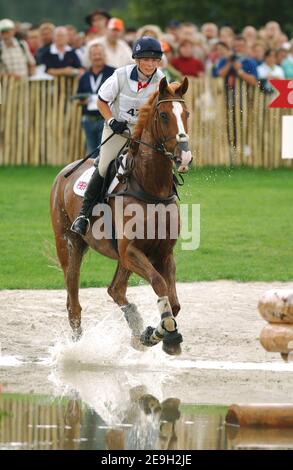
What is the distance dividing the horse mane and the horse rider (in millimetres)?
150

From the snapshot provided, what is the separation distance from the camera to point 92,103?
81.0 ft

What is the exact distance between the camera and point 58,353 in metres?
12.5

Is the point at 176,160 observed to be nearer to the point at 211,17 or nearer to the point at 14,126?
the point at 14,126

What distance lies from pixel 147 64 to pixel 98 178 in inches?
46.0

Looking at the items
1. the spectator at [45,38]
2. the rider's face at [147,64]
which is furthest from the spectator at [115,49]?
the rider's face at [147,64]

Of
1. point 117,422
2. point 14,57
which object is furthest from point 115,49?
point 117,422

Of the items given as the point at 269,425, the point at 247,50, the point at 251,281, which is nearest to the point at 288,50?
the point at 247,50

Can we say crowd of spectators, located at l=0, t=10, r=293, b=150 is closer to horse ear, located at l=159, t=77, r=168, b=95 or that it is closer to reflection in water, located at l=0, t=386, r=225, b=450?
horse ear, located at l=159, t=77, r=168, b=95

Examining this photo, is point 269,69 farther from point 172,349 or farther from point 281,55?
point 172,349

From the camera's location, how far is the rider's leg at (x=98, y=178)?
509 inches

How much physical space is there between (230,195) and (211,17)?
17063mm

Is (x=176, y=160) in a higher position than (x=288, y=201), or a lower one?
higher

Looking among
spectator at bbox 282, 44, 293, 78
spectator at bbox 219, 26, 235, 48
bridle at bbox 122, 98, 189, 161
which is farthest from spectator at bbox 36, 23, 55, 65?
bridle at bbox 122, 98, 189, 161

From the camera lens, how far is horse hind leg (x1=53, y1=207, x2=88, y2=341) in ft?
44.7
